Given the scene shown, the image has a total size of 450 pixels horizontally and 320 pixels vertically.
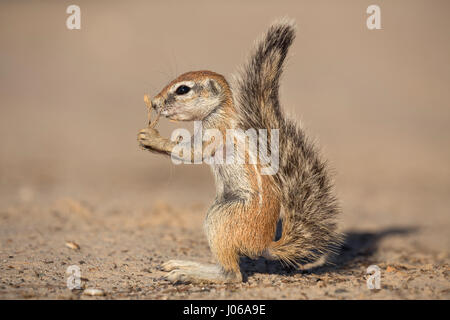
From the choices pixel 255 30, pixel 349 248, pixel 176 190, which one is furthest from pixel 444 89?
pixel 349 248

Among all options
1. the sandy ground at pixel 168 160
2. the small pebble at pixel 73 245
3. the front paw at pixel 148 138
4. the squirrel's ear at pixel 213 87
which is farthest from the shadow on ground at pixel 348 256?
the small pebble at pixel 73 245

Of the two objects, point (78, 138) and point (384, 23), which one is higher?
point (384, 23)

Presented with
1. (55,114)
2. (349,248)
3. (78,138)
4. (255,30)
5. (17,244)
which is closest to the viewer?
(17,244)

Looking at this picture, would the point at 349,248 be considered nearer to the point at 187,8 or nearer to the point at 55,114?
the point at 55,114

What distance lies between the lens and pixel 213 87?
15.5 feet

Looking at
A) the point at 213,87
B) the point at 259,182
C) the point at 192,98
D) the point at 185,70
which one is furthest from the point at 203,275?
the point at 185,70

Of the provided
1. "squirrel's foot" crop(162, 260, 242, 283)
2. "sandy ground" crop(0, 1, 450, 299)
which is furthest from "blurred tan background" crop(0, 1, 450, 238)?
"squirrel's foot" crop(162, 260, 242, 283)

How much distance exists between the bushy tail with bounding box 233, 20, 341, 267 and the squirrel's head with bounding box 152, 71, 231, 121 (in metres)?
0.27

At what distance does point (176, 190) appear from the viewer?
36.6ft

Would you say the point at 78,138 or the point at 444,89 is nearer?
the point at 78,138

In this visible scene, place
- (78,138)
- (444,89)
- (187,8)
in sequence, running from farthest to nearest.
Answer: (187,8) < (444,89) < (78,138)

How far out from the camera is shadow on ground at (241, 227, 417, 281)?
5.43 meters

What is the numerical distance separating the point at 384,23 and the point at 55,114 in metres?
19.8

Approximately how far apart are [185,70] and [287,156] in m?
18.0
